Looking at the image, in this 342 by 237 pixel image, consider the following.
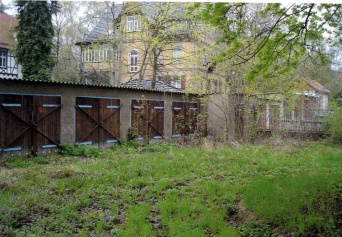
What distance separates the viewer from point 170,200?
5445 mm

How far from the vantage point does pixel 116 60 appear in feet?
62.8

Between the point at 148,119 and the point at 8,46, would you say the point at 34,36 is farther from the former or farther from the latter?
the point at 148,119

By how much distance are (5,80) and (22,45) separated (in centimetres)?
→ 1059

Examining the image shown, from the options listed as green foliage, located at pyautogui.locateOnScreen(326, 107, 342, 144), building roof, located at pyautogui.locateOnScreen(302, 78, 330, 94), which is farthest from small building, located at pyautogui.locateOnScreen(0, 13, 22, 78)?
green foliage, located at pyautogui.locateOnScreen(326, 107, 342, 144)

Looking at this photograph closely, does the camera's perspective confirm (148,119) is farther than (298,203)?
Yes

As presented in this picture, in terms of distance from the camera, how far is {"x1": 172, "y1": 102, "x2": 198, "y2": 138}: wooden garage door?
50.0 feet

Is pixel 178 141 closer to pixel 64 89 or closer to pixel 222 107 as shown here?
pixel 222 107

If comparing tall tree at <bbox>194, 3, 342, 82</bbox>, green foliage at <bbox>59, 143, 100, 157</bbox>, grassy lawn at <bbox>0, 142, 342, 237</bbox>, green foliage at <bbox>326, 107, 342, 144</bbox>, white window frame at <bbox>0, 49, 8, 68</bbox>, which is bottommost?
grassy lawn at <bbox>0, 142, 342, 237</bbox>

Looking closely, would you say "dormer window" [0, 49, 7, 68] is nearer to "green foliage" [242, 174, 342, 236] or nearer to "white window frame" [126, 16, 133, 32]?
"white window frame" [126, 16, 133, 32]

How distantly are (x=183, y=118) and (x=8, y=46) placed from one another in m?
12.5

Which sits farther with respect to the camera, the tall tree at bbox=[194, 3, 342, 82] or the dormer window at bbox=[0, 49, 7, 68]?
the dormer window at bbox=[0, 49, 7, 68]

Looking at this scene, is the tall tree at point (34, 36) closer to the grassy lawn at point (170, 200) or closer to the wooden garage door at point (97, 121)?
the wooden garage door at point (97, 121)

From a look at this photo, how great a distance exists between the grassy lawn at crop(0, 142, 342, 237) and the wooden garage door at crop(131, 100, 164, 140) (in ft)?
17.3

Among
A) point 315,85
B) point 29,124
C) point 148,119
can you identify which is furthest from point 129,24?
point 315,85
